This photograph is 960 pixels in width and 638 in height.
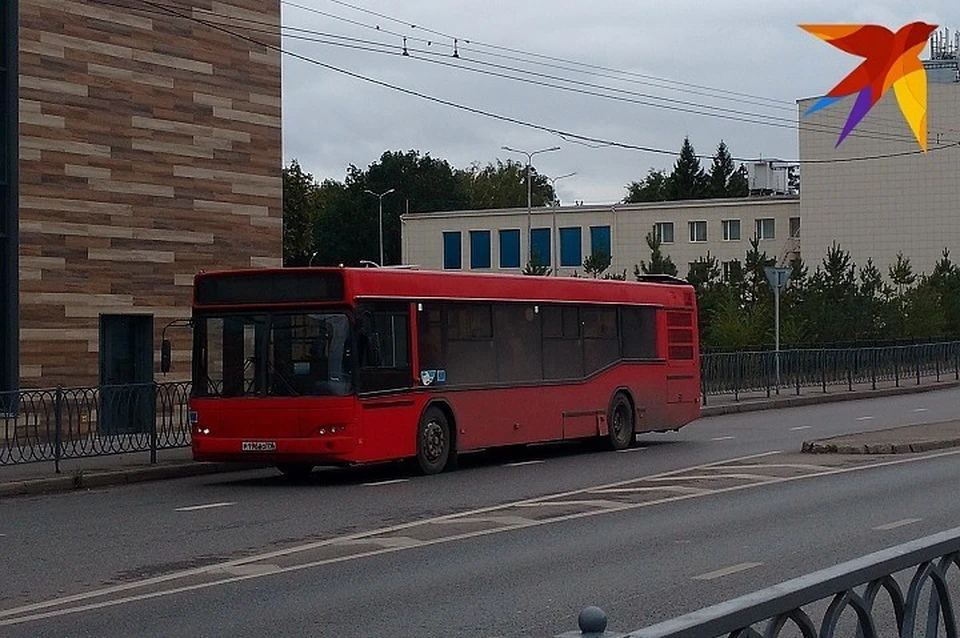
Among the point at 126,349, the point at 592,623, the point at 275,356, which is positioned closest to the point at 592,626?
the point at 592,623

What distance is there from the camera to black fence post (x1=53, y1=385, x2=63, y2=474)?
69.4 ft

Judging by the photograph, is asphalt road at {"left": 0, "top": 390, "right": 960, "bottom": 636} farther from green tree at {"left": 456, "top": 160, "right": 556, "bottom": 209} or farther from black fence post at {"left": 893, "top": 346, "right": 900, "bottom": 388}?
green tree at {"left": 456, "top": 160, "right": 556, "bottom": 209}

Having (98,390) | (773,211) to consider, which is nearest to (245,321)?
(98,390)

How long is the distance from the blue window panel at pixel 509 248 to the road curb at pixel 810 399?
4287cm

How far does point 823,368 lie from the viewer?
43562 mm

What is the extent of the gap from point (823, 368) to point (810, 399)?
3.45 meters

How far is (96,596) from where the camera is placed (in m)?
11.2

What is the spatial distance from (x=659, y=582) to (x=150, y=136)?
19080mm

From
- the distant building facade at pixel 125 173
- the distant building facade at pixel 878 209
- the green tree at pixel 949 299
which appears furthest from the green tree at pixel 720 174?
the distant building facade at pixel 125 173

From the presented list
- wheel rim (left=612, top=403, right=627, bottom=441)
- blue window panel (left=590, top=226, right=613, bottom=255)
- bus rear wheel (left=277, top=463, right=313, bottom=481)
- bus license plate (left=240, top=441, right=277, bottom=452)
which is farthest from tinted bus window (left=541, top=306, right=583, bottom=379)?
blue window panel (left=590, top=226, right=613, bottom=255)

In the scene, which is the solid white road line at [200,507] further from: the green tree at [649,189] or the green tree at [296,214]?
the green tree at [649,189]

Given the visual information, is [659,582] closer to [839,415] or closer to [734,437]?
[734,437]

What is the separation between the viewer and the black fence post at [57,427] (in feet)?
69.4

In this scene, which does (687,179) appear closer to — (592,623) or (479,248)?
(479,248)
